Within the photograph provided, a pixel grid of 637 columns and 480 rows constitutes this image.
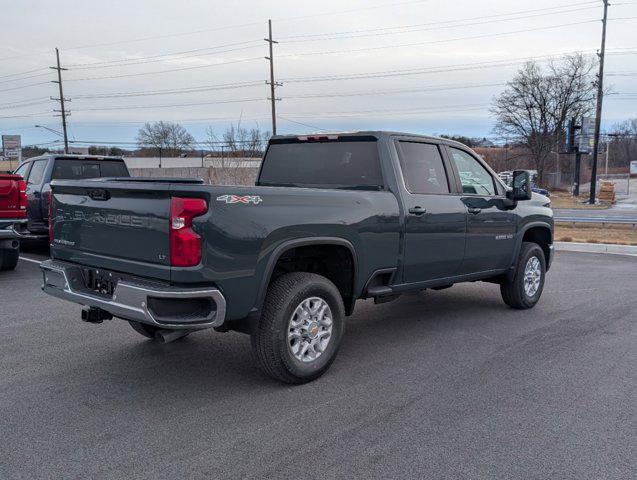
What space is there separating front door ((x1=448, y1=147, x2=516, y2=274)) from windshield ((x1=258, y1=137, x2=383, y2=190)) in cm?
117

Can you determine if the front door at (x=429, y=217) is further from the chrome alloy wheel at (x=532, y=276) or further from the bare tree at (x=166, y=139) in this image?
the bare tree at (x=166, y=139)

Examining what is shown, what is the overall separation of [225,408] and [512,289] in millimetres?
4225

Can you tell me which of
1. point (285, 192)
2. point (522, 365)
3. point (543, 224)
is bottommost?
point (522, 365)

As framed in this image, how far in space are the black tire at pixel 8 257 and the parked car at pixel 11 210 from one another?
56 centimetres

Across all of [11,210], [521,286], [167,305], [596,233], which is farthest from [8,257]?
[596,233]

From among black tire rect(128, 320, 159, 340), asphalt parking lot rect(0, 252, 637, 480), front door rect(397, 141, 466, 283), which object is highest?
front door rect(397, 141, 466, 283)

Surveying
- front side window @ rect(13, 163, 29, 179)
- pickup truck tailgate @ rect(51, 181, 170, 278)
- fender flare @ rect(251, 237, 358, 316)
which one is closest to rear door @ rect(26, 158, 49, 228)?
front side window @ rect(13, 163, 29, 179)

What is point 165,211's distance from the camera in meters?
3.94

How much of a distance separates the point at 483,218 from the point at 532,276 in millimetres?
1445

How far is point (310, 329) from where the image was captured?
4633 millimetres

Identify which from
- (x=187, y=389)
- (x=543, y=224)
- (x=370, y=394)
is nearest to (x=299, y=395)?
(x=370, y=394)

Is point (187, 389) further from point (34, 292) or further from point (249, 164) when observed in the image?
point (249, 164)

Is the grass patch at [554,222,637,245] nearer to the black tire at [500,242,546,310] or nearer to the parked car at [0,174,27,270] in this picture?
the black tire at [500,242,546,310]

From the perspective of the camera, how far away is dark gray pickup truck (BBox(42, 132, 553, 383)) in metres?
3.95
